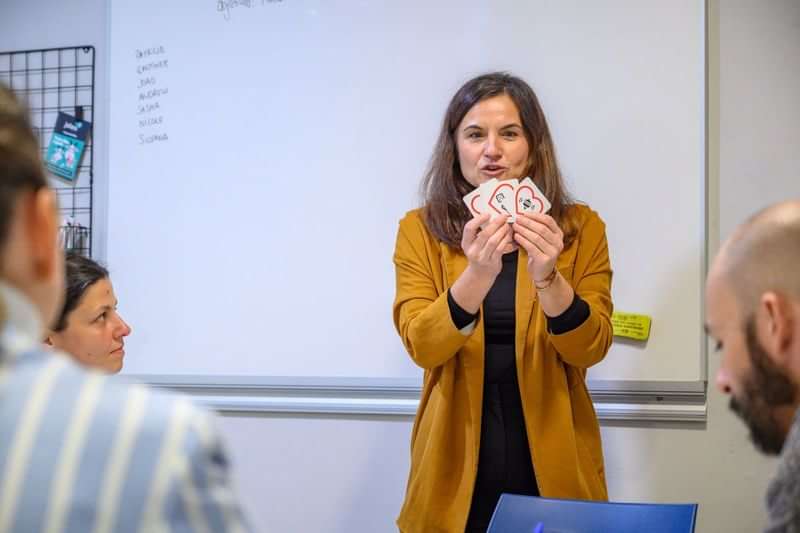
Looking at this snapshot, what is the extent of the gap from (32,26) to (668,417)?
8.83ft

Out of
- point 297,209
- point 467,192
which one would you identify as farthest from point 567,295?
point 297,209

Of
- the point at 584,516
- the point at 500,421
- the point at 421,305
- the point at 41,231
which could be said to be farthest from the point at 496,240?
the point at 41,231

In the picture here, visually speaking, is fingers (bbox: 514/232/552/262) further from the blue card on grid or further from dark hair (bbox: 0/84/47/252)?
the blue card on grid

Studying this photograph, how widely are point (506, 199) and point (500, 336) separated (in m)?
0.33

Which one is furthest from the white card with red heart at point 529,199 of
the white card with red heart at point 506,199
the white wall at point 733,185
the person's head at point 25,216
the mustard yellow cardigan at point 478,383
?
the person's head at point 25,216

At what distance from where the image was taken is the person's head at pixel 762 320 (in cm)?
113

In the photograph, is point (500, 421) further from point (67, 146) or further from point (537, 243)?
point (67, 146)

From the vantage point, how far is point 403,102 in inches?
112

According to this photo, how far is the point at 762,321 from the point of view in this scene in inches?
45.2

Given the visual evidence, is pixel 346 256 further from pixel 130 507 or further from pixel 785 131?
pixel 130 507

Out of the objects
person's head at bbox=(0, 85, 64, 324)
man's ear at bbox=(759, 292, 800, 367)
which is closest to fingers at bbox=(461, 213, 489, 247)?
man's ear at bbox=(759, 292, 800, 367)

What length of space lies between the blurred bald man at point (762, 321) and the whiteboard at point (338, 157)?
4.58 ft

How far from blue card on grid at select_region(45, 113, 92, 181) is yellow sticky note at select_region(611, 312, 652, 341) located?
2000 millimetres

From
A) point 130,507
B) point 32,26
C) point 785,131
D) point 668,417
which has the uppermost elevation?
point 32,26
